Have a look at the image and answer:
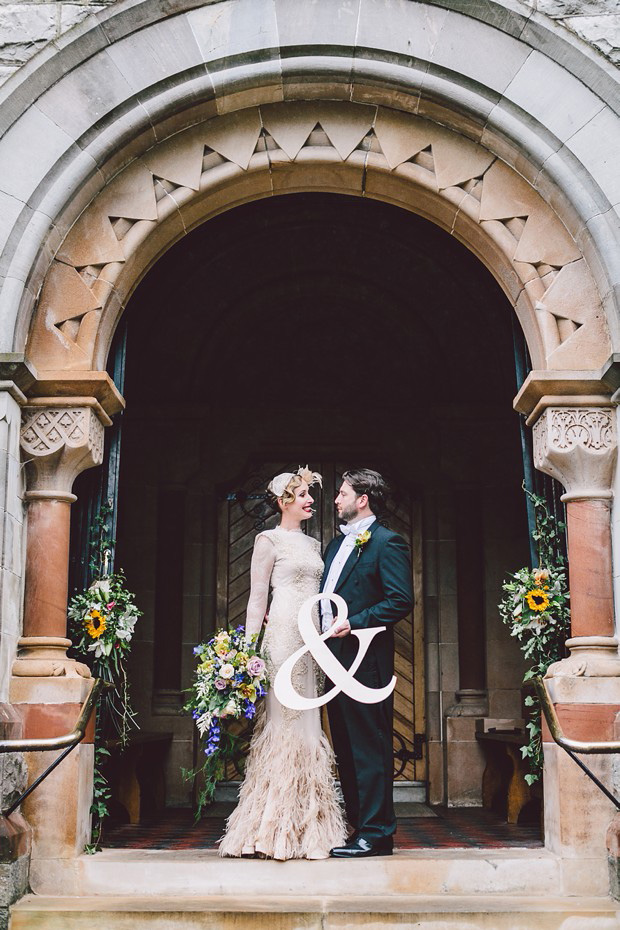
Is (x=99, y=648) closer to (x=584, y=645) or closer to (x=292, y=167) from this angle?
(x=584, y=645)

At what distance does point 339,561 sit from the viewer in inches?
217

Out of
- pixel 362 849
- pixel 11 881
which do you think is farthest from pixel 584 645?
pixel 11 881

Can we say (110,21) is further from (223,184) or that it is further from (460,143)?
(460,143)

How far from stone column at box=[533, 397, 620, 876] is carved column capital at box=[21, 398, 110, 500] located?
2274 millimetres

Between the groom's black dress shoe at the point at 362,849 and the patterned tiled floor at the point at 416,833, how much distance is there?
0.63m

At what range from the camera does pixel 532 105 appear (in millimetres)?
5566

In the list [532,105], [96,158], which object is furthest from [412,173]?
[96,158]

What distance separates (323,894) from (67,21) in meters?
4.39

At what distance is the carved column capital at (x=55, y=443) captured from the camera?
5520 mm

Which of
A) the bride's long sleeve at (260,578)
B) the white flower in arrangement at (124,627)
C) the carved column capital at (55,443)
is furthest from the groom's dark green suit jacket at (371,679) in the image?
the carved column capital at (55,443)

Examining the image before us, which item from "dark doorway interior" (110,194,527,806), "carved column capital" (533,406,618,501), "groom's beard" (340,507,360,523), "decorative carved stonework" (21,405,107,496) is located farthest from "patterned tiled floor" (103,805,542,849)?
"decorative carved stonework" (21,405,107,496)

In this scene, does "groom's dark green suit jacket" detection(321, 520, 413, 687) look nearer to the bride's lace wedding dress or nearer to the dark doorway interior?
the bride's lace wedding dress

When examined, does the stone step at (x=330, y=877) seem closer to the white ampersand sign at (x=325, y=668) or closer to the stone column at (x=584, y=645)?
the stone column at (x=584, y=645)

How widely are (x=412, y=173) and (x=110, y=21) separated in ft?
5.60
